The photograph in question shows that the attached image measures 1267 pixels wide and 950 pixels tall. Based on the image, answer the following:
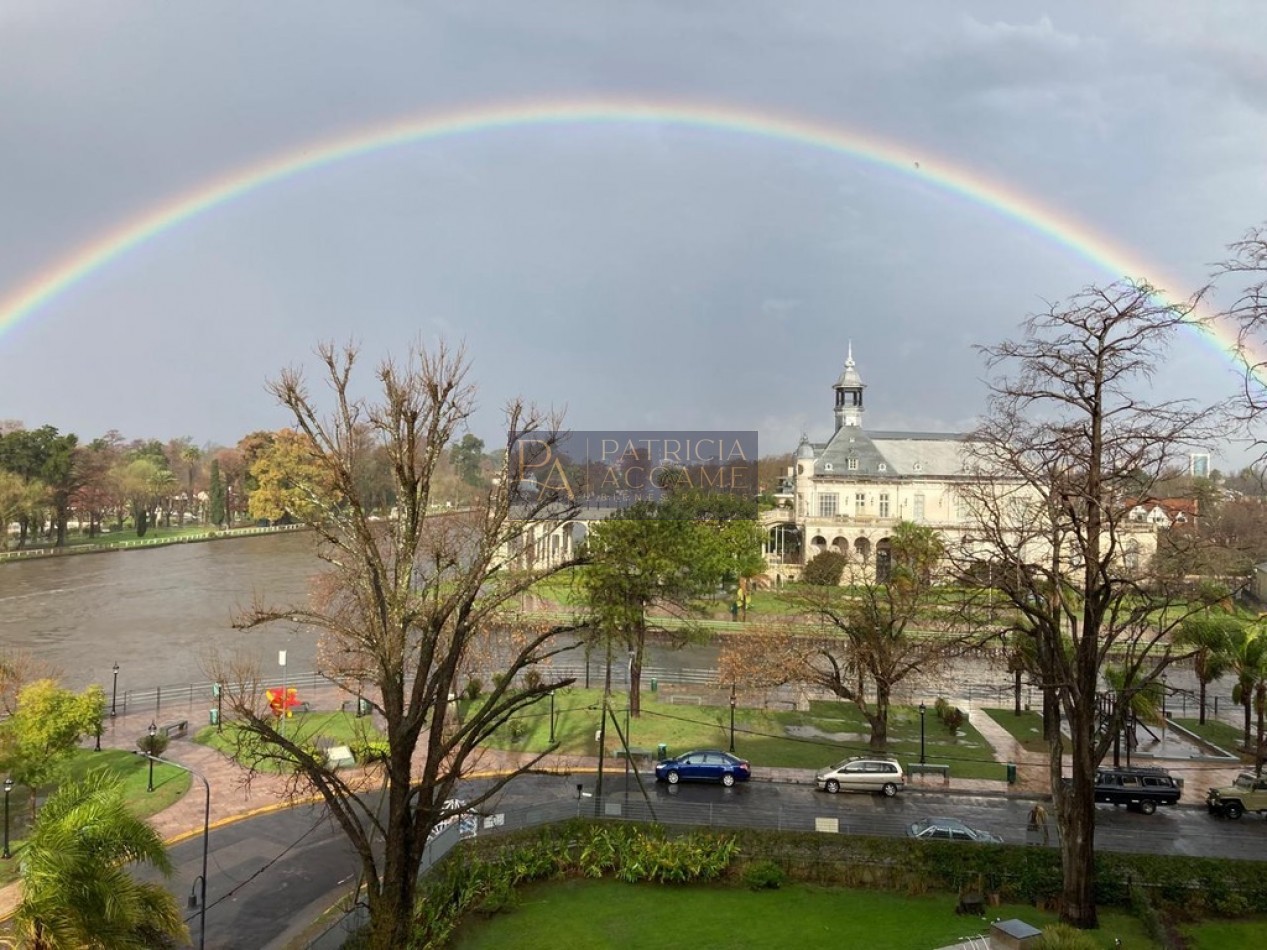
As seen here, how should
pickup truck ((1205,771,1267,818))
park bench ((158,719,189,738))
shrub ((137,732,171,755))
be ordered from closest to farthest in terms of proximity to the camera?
pickup truck ((1205,771,1267,818)) < shrub ((137,732,171,755)) < park bench ((158,719,189,738))

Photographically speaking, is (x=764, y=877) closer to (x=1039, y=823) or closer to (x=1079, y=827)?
(x=1079, y=827)

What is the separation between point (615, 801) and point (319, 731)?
46.6 ft

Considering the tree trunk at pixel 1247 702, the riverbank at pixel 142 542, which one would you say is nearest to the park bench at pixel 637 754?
the tree trunk at pixel 1247 702

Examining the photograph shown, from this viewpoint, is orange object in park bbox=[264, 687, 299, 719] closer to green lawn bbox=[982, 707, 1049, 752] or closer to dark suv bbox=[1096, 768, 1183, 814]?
dark suv bbox=[1096, 768, 1183, 814]

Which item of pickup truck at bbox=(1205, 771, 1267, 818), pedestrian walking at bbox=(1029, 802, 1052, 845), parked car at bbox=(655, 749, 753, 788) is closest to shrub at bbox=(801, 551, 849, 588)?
parked car at bbox=(655, 749, 753, 788)

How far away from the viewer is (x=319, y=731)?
1273 inches

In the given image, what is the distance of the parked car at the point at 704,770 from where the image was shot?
28.4m

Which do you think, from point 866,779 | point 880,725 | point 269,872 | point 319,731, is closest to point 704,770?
point 866,779

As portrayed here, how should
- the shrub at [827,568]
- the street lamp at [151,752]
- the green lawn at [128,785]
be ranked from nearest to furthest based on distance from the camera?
the green lawn at [128,785], the street lamp at [151,752], the shrub at [827,568]

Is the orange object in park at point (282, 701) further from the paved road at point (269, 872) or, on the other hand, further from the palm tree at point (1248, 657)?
the palm tree at point (1248, 657)

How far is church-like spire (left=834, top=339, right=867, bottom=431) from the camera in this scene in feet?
310

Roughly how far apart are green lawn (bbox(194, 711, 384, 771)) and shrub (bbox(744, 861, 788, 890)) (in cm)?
1457

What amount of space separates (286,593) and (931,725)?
179 feet

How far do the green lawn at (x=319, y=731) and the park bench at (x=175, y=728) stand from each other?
1.79ft
